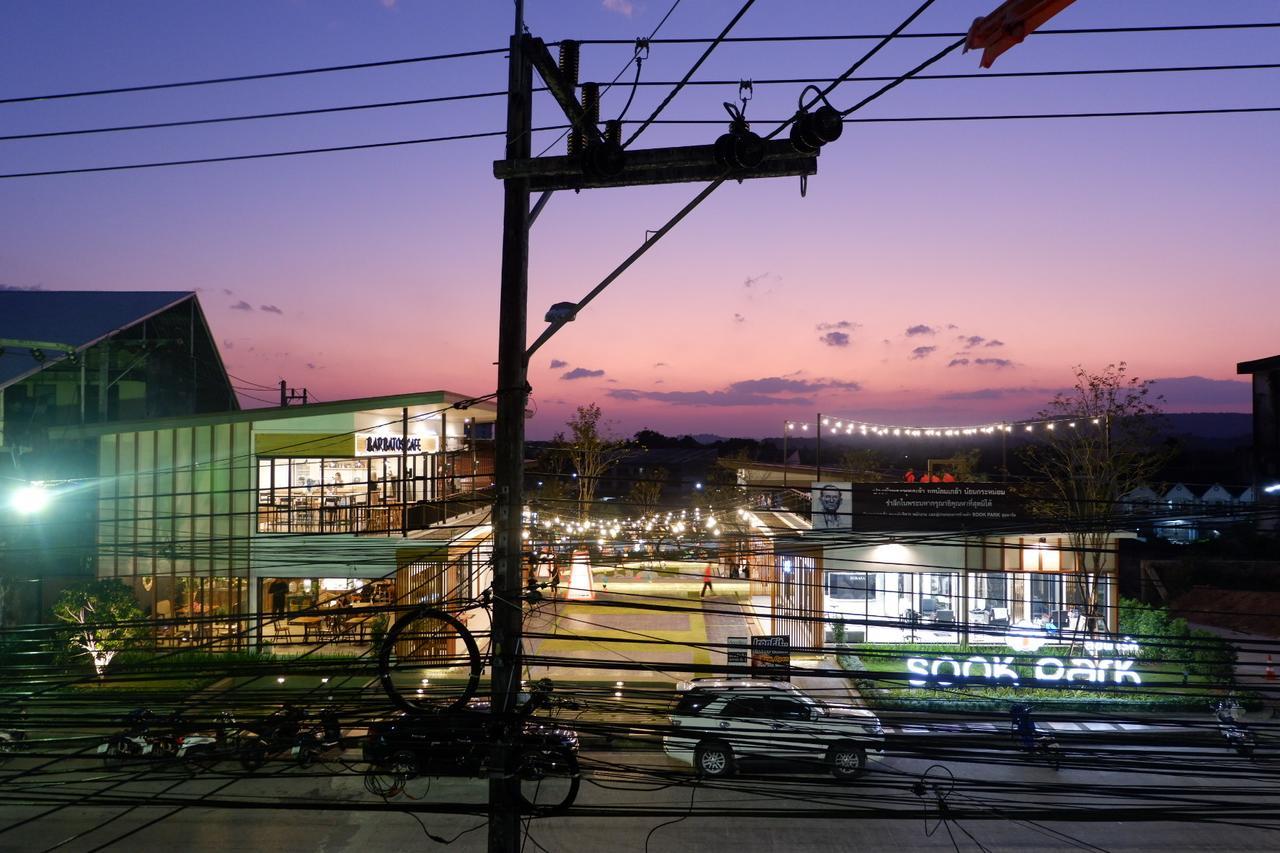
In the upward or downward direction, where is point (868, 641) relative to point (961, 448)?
downward

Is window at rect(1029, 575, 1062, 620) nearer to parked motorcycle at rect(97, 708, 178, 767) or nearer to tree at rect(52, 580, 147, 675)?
parked motorcycle at rect(97, 708, 178, 767)

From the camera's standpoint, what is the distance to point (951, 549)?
21.1 meters

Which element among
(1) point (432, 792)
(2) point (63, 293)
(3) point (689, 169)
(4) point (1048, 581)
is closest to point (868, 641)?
(4) point (1048, 581)

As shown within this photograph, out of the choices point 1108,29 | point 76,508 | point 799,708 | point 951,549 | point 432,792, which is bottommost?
point 432,792

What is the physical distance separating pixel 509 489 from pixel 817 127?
11.3 feet

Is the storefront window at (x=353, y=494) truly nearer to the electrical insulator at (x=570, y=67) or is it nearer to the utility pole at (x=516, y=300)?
the utility pole at (x=516, y=300)

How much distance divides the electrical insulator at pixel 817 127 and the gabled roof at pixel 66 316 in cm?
2138

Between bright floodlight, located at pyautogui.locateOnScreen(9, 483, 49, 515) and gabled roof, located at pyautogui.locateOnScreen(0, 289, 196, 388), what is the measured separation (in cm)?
432

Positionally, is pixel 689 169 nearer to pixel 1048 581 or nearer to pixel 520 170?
pixel 520 170

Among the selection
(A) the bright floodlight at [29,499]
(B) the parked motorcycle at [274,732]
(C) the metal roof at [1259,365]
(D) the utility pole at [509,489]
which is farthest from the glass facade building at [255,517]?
(C) the metal roof at [1259,365]

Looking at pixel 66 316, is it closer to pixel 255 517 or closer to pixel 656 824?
pixel 255 517

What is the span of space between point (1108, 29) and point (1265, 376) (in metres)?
38.5

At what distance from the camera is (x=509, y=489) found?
21.1 feet

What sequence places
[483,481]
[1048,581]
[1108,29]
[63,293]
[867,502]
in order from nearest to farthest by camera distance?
[1108,29] → [867,502] → [1048,581] → [483,481] → [63,293]
